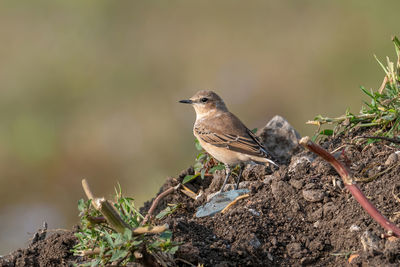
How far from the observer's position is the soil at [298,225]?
14.0 feet

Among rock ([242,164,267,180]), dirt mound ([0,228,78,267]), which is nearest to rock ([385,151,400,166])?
rock ([242,164,267,180])

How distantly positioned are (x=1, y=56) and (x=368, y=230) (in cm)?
1286

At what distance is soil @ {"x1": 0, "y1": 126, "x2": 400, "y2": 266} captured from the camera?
169 inches

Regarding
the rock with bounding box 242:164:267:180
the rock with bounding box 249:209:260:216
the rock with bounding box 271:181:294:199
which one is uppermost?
the rock with bounding box 242:164:267:180

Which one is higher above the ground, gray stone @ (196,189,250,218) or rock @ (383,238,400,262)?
gray stone @ (196,189,250,218)

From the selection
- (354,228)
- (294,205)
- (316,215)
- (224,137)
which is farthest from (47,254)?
(224,137)

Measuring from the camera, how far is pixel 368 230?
4.39 metres

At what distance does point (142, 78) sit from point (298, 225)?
948cm

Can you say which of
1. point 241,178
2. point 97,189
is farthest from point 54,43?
point 241,178

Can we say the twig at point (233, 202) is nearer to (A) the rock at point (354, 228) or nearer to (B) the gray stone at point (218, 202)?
(B) the gray stone at point (218, 202)

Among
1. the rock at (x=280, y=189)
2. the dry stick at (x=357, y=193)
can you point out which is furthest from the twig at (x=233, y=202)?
the dry stick at (x=357, y=193)

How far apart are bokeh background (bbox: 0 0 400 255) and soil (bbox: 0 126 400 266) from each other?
4.42 metres

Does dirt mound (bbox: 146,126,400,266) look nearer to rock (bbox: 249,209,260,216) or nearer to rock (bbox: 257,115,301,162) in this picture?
rock (bbox: 249,209,260,216)

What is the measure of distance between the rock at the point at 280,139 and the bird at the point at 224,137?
0.15m
